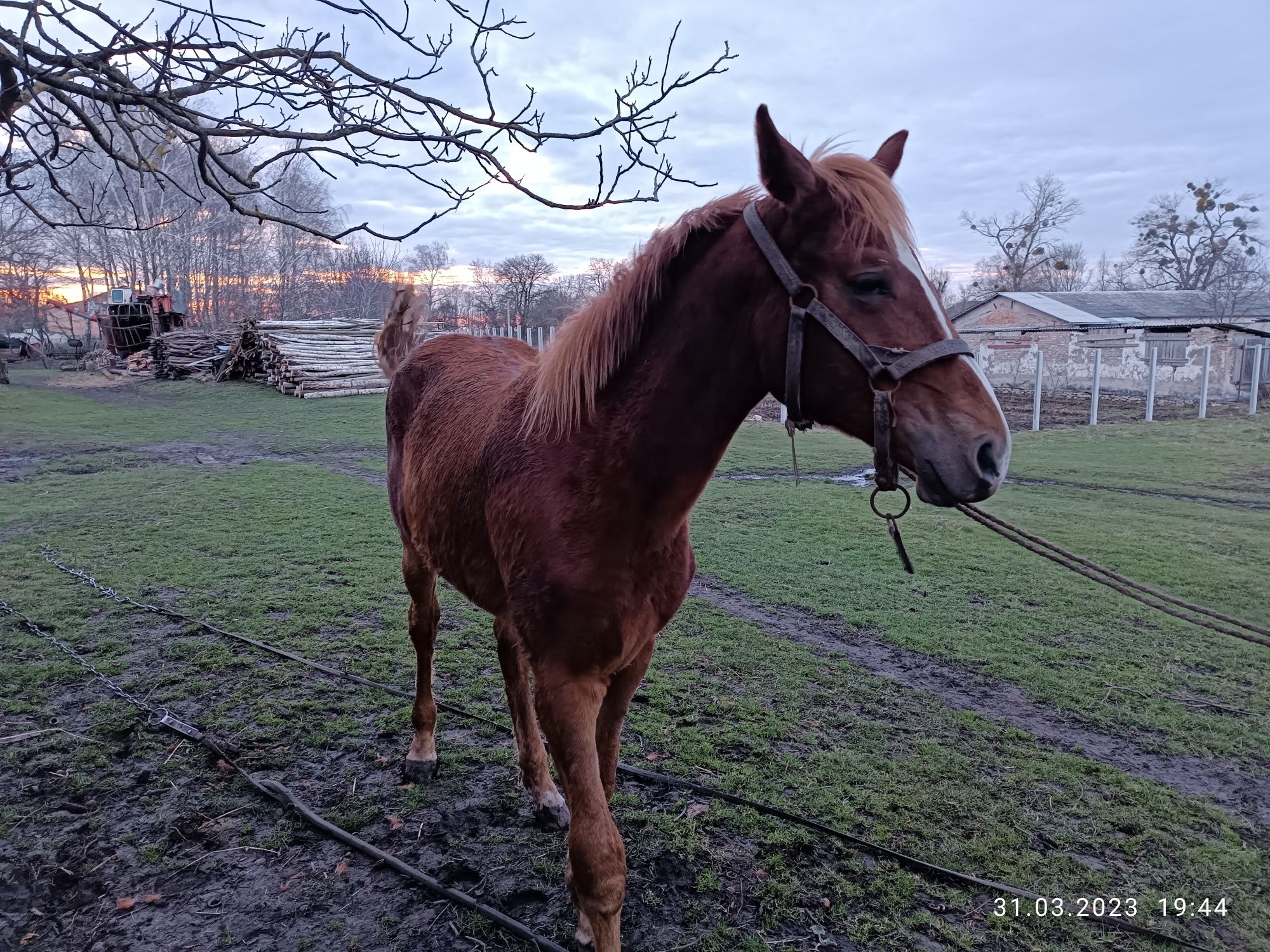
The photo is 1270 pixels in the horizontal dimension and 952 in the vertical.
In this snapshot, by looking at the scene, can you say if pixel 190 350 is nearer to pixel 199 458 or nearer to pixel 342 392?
pixel 342 392

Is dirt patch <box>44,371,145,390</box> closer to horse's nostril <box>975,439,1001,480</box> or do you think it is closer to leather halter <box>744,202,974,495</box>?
leather halter <box>744,202,974,495</box>

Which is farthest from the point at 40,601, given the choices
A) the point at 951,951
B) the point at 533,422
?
the point at 951,951

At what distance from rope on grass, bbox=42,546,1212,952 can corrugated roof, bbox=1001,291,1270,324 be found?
31592 mm

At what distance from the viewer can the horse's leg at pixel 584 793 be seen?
2.00 meters

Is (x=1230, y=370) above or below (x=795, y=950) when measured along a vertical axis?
above

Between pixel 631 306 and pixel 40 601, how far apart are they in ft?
18.7

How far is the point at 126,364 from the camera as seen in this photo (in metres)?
28.0

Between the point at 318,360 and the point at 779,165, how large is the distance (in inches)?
888

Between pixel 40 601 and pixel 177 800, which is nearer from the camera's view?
pixel 177 800

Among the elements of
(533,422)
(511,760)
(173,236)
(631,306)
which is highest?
(173,236)

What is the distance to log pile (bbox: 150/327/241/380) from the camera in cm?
2498

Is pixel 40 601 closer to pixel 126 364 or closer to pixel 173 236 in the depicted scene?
pixel 126 364

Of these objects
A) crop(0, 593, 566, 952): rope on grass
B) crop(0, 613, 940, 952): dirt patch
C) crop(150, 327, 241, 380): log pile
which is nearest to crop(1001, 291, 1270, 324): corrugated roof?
crop(0, 613, 940, 952): dirt patch

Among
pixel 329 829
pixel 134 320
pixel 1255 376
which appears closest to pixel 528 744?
pixel 329 829
